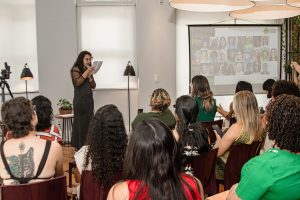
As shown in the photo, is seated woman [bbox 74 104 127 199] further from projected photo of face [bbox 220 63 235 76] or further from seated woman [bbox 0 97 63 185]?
projected photo of face [bbox 220 63 235 76]

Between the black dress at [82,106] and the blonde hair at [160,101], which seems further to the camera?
the black dress at [82,106]

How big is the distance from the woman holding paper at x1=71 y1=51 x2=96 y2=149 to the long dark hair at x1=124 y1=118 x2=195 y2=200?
13.1 feet

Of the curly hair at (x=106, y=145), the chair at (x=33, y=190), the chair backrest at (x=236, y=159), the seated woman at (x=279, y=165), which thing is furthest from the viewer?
the chair backrest at (x=236, y=159)

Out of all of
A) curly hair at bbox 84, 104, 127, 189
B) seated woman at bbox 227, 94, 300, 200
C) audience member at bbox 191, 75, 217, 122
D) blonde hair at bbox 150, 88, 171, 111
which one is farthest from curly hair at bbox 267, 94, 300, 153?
audience member at bbox 191, 75, 217, 122

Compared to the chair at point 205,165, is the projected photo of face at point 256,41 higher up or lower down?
higher up

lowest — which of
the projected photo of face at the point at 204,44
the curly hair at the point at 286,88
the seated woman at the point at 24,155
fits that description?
the seated woman at the point at 24,155

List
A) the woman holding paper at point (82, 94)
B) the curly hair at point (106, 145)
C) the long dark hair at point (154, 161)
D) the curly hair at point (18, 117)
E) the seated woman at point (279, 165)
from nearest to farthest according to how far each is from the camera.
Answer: the long dark hair at point (154, 161) → the seated woman at point (279, 165) → the curly hair at point (106, 145) → the curly hair at point (18, 117) → the woman holding paper at point (82, 94)

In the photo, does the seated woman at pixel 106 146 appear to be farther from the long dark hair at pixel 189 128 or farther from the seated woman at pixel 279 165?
the seated woman at pixel 279 165

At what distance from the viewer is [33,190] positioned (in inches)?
81.7

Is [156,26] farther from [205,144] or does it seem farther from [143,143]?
[143,143]

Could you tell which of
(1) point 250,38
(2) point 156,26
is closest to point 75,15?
(2) point 156,26

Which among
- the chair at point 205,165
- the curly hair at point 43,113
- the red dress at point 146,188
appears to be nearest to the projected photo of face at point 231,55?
the chair at point 205,165

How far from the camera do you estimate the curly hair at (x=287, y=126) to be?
1.72m

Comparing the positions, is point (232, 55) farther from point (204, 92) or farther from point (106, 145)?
point (106, 145)
